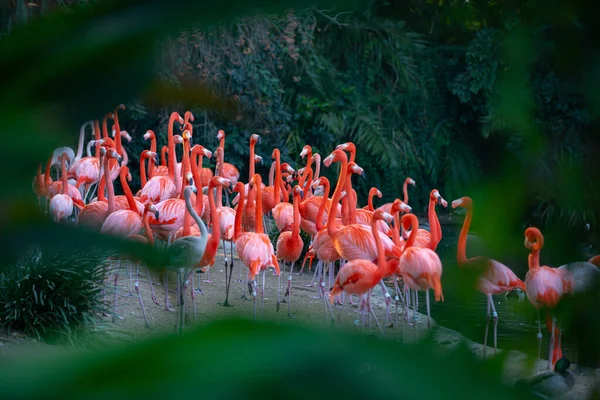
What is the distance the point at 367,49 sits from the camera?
1234 centimetres

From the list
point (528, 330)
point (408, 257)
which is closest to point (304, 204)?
point (408, 257)

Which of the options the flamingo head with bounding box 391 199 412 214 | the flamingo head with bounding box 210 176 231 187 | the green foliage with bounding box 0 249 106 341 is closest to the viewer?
the green foliage with bounding box 0 249 106 341

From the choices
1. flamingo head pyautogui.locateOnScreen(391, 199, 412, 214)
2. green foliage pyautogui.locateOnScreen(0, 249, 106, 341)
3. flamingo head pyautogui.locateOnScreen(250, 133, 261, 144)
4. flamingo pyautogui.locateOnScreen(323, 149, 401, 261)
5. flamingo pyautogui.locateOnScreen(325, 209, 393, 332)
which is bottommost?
green foliage pyautogui.locateOnScreen(0, 249, 106, 341)

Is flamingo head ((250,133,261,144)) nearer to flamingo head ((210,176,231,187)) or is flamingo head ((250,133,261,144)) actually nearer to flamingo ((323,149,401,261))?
flamingo head ((210,176,231,187))

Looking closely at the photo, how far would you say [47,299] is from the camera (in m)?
4.12

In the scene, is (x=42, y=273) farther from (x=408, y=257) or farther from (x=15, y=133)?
(x=15, y=133)

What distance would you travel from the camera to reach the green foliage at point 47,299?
403 centimetres

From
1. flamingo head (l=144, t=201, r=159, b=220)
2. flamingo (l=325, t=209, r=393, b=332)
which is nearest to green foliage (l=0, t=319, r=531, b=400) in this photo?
flamingo (l=325, t=209, r=393, b=332)

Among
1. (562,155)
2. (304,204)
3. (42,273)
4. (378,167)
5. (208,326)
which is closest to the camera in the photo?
(208,326)

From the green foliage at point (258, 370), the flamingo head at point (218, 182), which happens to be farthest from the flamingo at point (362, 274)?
the green foliage at point (258, 370)

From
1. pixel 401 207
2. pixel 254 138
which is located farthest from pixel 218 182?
pixel 254 138

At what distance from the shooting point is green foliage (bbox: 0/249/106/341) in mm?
4031

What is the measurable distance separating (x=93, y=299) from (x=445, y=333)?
429 cm

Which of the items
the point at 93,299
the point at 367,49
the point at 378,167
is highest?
the point at 367,49
